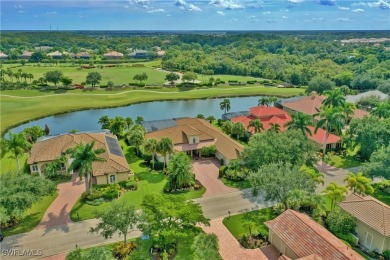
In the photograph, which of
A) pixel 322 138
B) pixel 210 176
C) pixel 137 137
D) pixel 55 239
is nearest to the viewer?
pixel 55 239

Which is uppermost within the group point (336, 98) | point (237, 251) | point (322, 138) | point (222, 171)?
point (336, 98)

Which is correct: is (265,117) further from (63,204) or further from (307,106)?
(63,204)

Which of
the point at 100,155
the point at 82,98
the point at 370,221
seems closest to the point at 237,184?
the point at 370,221

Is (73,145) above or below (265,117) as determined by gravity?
above

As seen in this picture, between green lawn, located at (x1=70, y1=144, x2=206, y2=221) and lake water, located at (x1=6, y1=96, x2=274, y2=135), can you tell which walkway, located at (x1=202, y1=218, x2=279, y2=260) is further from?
lake water, located at (x1=6, y1=96, x2=274, y2=135)

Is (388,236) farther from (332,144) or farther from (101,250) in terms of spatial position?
(332,144)

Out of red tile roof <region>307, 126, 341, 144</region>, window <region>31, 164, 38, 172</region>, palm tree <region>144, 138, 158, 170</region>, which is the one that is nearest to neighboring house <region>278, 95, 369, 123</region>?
red tile roof <region>307, 126, 341, 144</region>

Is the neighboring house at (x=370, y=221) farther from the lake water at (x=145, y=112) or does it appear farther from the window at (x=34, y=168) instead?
the lake water at (x=145, y=112)
